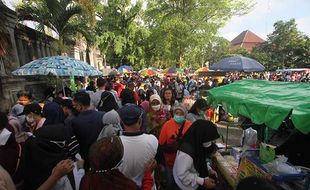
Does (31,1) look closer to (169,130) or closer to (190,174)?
(169,130)

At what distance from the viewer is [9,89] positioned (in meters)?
11.8

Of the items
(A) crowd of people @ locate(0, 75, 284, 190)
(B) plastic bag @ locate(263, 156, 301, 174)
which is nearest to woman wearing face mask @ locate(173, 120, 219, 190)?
(A) crowd of people @ locate(0, 75, 284, 190)

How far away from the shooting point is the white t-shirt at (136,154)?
2830 millimetres

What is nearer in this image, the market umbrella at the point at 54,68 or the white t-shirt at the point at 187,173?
the white t-shirt at the point at 187,173

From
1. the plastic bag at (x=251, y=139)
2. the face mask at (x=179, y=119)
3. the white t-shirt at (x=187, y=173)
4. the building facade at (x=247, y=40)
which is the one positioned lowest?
the plastic bag at (x=251, y=139)

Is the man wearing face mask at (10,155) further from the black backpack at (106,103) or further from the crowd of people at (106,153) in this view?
the black backpack at (106,103)

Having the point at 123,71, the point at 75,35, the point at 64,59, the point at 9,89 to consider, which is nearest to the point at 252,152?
the point at 64,59

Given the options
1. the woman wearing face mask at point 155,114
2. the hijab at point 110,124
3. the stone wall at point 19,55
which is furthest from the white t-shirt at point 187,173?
the stone wall at point 19,55

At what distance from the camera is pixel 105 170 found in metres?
2.00

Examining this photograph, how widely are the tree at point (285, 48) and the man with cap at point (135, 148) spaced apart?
5752 cm

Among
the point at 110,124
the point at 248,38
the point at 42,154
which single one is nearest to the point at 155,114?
the point at 110,124

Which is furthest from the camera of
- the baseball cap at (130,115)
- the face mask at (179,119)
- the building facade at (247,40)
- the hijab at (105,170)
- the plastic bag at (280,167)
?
the building facade at (247,40)

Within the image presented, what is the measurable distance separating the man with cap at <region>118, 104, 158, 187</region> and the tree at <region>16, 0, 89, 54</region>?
1125 cm

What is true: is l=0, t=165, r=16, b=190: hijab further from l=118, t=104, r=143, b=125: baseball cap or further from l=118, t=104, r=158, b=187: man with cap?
l=118, t=104, r=143, b=125: baseball cap
